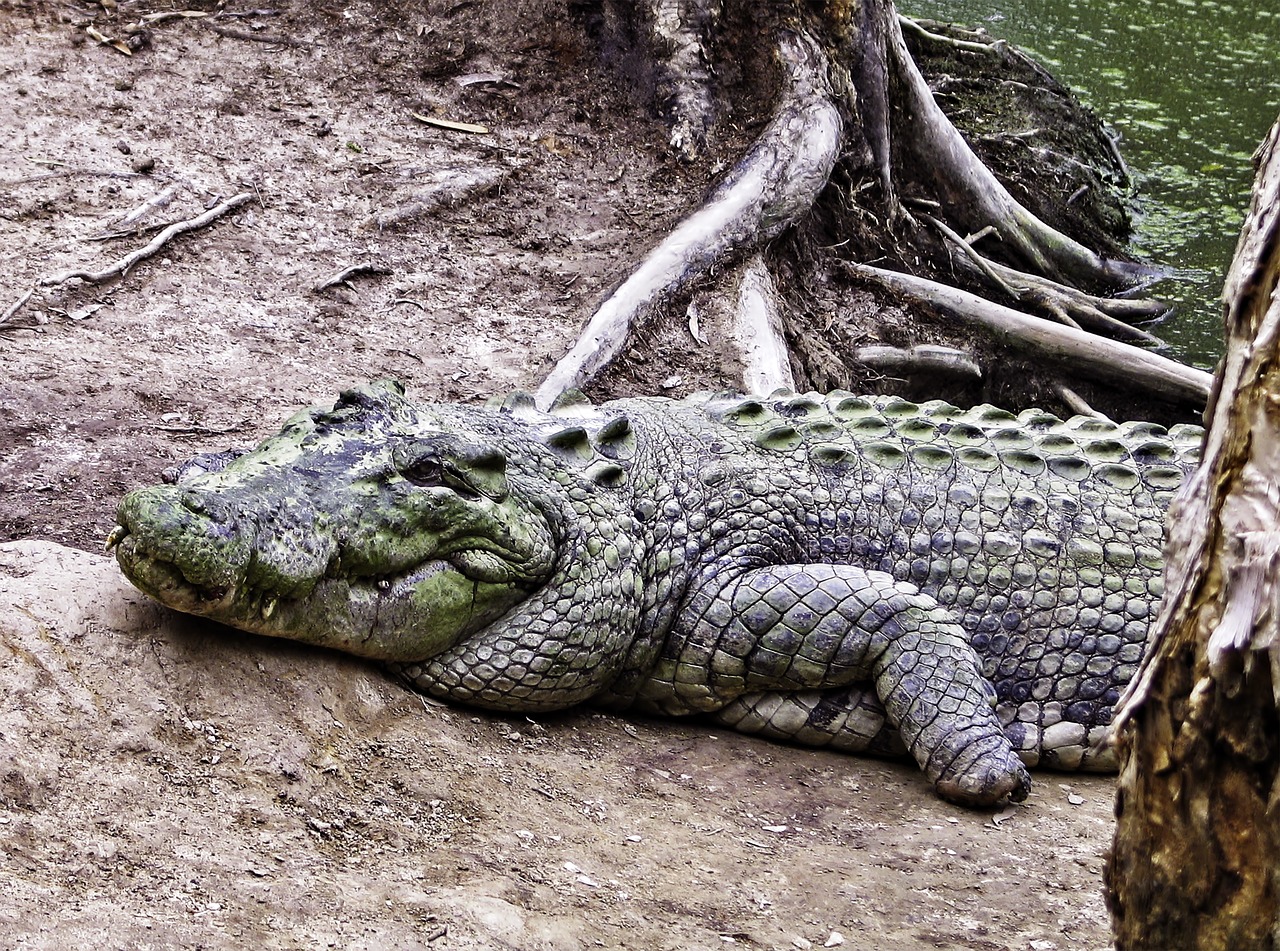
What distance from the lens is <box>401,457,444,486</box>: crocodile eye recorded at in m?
3.64

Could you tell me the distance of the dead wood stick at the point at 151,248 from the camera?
19.0ft

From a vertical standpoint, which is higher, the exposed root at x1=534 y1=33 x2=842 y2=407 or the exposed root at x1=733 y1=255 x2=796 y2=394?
the exposed root at x1=534 y1=33 x2=842 y2=407

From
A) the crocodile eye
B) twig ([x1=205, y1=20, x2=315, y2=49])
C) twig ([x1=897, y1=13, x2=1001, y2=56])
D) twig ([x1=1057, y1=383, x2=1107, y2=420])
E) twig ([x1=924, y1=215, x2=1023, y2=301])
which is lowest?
twig ([x1=1057, y1=383, x2=1107, y2=420])

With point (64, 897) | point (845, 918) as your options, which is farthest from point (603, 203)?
point (64, 897)

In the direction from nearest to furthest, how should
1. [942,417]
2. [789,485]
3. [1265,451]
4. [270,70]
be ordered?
1. [1265,451]
2. [789,485]
3. [942,417]
4. [270,70]

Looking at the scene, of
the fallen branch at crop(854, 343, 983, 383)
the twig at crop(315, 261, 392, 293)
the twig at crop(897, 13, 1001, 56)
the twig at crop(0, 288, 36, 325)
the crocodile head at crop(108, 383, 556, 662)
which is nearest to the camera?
the crocodile head at crop(108, 383, 556, 662)

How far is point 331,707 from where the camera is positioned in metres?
3.40

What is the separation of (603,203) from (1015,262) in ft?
9.52

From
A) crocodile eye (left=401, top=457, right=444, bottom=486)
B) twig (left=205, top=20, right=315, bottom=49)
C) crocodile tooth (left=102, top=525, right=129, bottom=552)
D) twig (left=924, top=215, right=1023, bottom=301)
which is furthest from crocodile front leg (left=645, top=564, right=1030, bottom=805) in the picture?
twig (left=205, top=20, right=315, bottom=49)

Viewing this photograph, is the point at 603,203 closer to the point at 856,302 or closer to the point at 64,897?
the point at 856,302

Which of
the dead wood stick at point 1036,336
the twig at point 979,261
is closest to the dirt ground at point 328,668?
the dead wood stick at point 1036,336

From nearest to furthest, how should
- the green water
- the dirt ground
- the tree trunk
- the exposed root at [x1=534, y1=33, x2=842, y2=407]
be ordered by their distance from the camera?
the tree trunk
the dirt ground
the exposed root at [x1=534, y1=33, x2=842, y2=407]
the green water

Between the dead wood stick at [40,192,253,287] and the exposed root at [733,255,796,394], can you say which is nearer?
the dead wood stick at [40,192,253,287]

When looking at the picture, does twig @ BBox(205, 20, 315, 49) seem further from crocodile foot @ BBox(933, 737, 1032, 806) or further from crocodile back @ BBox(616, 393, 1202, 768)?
crocodile foot @ BBox(933, 737, 1032, 806)
